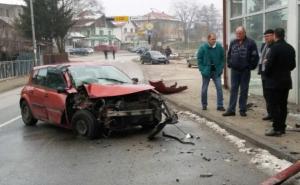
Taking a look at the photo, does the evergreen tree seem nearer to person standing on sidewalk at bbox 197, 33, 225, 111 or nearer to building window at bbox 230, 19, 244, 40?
building window at bbox 230, 19, 244, 40

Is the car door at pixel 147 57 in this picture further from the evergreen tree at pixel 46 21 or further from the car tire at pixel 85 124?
the car tire at pixel 85 124

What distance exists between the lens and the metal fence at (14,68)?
34.4m

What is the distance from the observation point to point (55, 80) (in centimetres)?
1084

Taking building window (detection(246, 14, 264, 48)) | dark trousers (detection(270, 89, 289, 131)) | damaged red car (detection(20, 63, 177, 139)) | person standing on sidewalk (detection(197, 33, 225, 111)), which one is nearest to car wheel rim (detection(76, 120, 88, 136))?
damaged red car (detection(20, 63, 177, 139))

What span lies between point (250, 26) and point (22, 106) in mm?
7248

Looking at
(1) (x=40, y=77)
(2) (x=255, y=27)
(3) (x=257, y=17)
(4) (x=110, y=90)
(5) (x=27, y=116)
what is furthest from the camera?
(2) (x=255, y=27)

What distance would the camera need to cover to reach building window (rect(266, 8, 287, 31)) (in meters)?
12.7

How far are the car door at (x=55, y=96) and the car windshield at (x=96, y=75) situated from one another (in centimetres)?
28

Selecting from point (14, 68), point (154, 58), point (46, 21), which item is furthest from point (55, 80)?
point (46, 21)

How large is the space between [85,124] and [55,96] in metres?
1.21

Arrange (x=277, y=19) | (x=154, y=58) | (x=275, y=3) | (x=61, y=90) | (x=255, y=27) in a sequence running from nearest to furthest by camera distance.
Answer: (x=61, y=90), (x=277, y=19), (x=275, y=3), (x=255, y=27), (x=154, y=58)

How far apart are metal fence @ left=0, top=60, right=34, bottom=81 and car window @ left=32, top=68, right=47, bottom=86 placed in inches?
911

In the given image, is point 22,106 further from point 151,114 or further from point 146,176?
point 146,176

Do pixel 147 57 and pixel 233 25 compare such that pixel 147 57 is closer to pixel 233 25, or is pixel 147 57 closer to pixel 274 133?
pixel 233 25
